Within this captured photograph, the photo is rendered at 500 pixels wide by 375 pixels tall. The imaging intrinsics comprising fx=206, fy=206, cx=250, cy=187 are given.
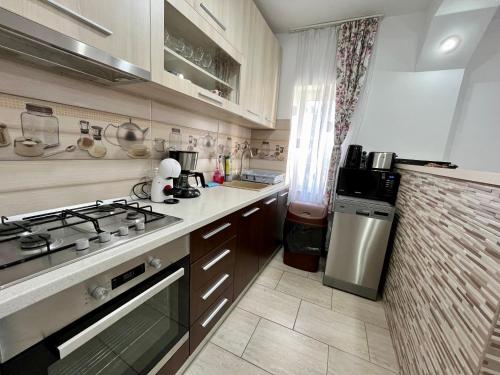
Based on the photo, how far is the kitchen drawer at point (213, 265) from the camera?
1.00m

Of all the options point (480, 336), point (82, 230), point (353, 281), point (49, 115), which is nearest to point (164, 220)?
point (82, 230)

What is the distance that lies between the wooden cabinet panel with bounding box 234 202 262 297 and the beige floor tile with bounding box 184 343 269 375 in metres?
0.36

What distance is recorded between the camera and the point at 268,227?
6.45 ft

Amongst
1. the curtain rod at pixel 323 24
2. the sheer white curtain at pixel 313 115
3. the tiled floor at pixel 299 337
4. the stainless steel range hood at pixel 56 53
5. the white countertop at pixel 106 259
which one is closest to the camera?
the white countertop at pixel 106 259

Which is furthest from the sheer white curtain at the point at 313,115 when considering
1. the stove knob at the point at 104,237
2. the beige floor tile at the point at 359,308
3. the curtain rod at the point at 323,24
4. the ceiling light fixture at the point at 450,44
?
the stove knob at the point at 104,237

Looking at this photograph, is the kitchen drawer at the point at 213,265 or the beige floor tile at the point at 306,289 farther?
the beige floor tile at the point at 306,289

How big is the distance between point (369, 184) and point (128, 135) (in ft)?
6.08

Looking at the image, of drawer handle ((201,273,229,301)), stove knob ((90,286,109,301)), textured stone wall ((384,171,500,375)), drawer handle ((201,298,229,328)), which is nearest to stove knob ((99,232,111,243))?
stove knob ((90,286,109,301))

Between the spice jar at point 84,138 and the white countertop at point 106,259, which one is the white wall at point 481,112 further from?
the spice jar at point 84,138

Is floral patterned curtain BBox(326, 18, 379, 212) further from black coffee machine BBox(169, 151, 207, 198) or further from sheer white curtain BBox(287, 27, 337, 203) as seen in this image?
black coffee machine BBox(169, 151, 207, 198)

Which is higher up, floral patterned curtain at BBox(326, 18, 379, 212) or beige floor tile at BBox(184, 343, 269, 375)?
floral patterned curtain at BBox(326, 18, 379, 212)

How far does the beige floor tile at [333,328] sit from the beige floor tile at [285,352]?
2.9 inches

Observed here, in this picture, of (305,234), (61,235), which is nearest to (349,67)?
(305,234)

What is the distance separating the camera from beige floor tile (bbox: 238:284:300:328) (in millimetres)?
1498
